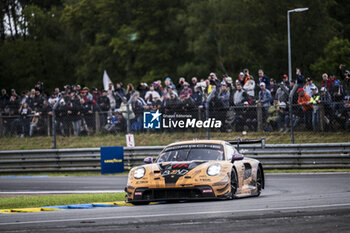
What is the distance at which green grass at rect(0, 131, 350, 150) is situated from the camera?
2033 centimetres

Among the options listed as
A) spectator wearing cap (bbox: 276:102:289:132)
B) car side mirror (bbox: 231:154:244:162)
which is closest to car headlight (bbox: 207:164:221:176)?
car side mirror (bbox: 231:154:244:162)

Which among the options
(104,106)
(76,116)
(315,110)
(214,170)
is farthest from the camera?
(76,116)

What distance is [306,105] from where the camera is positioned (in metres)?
20.1

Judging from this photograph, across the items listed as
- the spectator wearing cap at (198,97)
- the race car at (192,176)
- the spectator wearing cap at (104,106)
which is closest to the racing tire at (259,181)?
the race car at (192,176)

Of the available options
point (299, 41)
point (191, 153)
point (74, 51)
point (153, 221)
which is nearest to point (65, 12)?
point (74, 51)

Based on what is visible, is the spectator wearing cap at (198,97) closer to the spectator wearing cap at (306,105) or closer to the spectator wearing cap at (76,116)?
the spectator wearing cap at (306,105)

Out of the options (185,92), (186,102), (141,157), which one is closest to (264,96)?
(186,102)

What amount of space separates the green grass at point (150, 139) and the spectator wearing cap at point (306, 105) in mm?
393

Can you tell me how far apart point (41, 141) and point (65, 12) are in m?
36.0

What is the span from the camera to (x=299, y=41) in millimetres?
49281

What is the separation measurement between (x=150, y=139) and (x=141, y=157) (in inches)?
26.5

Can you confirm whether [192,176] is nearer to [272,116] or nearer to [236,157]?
[236,157]

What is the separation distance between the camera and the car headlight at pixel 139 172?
12301mm

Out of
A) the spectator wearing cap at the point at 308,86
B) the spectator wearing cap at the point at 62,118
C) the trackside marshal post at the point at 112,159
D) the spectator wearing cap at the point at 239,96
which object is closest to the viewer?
the spectator wearing cap at the point at 308,86
